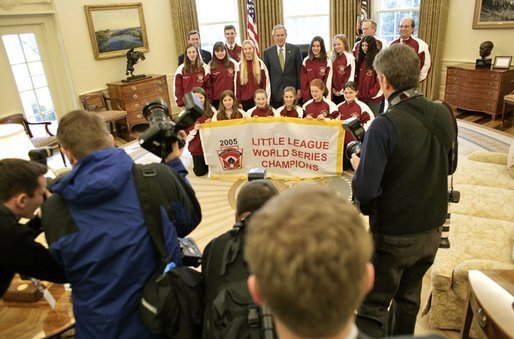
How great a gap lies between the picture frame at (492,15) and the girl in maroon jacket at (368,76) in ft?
8.56

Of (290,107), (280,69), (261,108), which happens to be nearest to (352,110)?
(290,107)

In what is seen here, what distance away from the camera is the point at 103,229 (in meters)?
1.41

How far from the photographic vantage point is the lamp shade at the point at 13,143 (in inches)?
91.5

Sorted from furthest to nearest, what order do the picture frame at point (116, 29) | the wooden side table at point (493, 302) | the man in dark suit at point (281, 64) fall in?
1. the picture frame at point (116, 29)
2. the man in dark suit at point (281, 64)
3. the wooden side table at point (493, 302)

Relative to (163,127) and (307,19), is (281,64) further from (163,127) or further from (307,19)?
(163,127)

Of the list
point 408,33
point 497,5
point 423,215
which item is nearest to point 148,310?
point 423,215

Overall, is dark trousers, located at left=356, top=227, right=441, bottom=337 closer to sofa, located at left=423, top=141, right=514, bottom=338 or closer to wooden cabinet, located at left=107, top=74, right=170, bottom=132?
sofa, located at left=423, top=141, right=514, bottom=338

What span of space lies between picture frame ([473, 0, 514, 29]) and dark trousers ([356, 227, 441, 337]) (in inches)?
237

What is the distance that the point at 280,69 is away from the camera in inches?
226

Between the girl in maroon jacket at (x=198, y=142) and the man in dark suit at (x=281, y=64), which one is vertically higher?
the man in dark suit at (x=281, y=64)

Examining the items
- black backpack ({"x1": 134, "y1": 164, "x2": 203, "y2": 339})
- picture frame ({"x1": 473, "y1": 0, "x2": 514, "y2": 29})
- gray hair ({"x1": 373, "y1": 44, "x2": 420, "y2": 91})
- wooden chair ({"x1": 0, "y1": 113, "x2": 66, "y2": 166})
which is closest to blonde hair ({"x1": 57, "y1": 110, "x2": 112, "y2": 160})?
black backpack ({"x1": 134, "y1": 164, "x2": 203, "y2": 339})

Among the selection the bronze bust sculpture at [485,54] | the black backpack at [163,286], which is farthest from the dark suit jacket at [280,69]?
the black backpack at [163,286]

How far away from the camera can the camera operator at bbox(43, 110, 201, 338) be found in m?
1.41

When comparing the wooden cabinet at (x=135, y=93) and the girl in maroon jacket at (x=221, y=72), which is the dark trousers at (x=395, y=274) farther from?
the wooden cabinet at (x=135, y=93)
